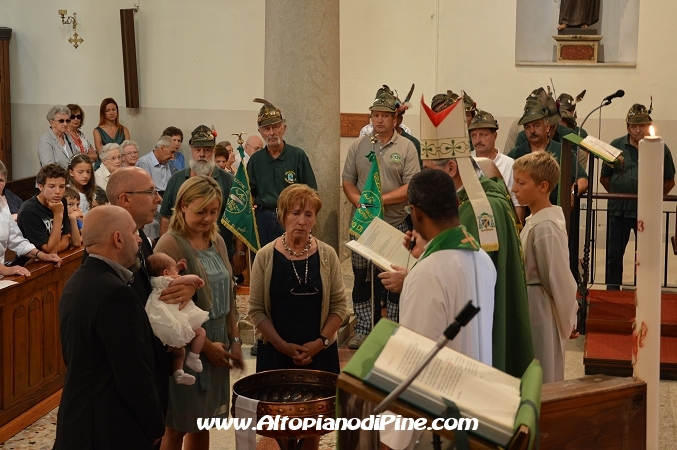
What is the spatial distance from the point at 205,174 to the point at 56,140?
143 inches

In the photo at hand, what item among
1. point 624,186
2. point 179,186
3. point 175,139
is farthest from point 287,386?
point 175,139

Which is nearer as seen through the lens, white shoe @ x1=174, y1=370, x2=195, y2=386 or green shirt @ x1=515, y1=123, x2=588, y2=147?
white shoe @ x1=174, y1=370, x2=195, y2=386

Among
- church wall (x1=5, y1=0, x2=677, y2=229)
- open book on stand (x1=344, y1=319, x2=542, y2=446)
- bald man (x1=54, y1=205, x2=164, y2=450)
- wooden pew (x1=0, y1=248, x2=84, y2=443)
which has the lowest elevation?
wooden pew (x1=0, y1=248, x2=84, y2=443)

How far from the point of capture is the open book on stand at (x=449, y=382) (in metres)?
1.84

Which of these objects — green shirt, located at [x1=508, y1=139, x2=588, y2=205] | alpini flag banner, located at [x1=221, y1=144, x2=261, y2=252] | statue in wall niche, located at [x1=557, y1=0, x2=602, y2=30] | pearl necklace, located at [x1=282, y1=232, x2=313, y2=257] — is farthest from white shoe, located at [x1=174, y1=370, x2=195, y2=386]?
statue in wall niche, located at [x1=557, y1=0, x2=602, y2=30]

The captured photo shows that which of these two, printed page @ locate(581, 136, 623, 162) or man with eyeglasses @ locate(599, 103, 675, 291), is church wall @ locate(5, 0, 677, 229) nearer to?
man with eyeglasses @ locate(599, 103, 675, 291)

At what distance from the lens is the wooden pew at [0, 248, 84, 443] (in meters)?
5.07

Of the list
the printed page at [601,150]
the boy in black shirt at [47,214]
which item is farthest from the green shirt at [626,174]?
the boy in black shirt at [47,214]

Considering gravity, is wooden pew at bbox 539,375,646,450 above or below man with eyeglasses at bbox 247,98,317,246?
below

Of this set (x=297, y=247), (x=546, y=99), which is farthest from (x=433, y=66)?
(x=297, y=247)

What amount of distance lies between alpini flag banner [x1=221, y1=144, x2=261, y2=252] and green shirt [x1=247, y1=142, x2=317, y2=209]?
21 cm

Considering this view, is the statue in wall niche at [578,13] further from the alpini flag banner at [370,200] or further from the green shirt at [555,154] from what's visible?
the alpini flag banner at [370,200]

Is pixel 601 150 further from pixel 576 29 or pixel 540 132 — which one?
pixel 576 29

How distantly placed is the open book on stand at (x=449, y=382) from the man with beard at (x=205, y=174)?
5326mm
